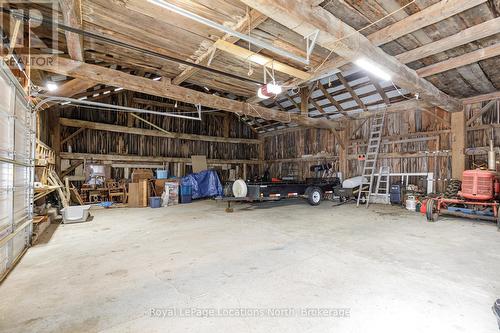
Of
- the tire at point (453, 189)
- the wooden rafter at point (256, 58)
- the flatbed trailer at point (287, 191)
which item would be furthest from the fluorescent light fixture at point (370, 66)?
the flatbed trailer at point (287, 191)

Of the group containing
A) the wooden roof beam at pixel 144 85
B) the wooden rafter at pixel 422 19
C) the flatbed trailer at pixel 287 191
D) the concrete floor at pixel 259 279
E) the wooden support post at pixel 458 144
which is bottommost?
the concrete floor at pixel 259 279

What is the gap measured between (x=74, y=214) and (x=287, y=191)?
628 cm

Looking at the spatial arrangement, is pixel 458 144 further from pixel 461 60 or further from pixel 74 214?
pixel 74 214

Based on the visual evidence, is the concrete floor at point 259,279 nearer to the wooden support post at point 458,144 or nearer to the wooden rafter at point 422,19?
the wooden support post at point 458,144

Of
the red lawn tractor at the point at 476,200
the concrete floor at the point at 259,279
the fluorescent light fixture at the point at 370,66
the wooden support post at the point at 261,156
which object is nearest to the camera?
the concrete floor at the point at 259,279

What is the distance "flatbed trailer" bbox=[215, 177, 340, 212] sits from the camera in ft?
26.0

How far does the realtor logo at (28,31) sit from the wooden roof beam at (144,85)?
25 centimetres

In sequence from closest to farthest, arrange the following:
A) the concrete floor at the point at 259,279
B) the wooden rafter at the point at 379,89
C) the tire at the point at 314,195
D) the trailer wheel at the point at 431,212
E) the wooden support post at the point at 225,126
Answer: the concrete floor at the point at 259,279, the trailer wheel at the point at 431,212, the wooden rafter at the point at 379,89, the tire at the point at 314,195, the wooden support post at the point at 225,126

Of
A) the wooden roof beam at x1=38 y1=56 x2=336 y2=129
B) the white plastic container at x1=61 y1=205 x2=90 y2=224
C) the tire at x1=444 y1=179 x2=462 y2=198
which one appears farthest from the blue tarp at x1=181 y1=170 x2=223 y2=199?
the tire at x1=444 y1=179 x2=462 y2=198

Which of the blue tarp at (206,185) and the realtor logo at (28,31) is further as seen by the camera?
the blue tarp at (206,185)

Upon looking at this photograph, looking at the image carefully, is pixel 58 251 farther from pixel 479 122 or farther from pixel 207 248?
pixel 479 122

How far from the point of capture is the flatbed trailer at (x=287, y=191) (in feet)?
26.0

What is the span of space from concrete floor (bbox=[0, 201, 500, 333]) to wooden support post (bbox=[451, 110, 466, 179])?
281 centimetres

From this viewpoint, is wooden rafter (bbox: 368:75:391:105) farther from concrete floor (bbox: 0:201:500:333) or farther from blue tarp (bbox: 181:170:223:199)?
blue tarp (bbox: 181:170:223:199)
